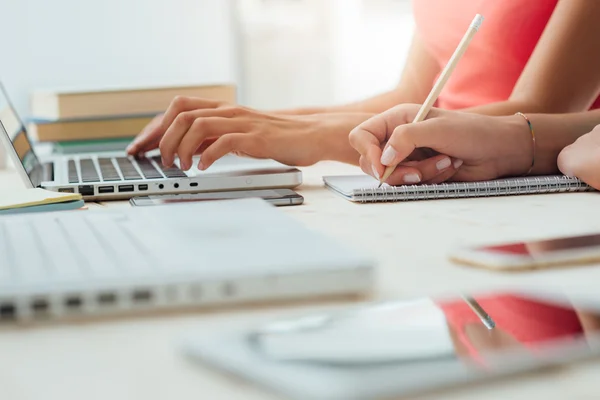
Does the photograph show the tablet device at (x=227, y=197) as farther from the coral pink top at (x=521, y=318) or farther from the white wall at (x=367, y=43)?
the white wall at (x=367, y=43)

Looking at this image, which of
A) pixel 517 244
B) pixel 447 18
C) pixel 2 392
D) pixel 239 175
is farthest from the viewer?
pixel 447 18

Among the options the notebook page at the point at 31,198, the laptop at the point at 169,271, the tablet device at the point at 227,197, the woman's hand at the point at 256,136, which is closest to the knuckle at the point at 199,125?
the woman's hand at the point at 256,136

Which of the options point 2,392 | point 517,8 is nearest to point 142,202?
point 2,392

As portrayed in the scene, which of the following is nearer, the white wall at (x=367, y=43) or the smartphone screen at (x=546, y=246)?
the smartphone screen at (x=546, y=246)

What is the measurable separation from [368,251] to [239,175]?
0.40m

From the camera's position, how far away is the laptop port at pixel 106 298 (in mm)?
439

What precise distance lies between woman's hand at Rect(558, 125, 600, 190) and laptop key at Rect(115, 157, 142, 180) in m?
0.49

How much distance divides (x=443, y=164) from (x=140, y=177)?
0.36 metres

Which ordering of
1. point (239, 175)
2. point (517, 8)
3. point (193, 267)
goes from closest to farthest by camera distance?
point (193, 267) < point (239, 175) < point (517, 8)

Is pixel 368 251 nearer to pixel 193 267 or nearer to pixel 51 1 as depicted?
pixel 193 267

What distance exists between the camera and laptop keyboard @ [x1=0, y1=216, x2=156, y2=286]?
0.45m

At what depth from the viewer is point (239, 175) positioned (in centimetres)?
99

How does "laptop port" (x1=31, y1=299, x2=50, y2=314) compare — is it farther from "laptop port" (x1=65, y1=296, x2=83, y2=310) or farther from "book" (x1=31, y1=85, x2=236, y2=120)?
"book" (x1=31, y1=85, x2=236, y2=120)

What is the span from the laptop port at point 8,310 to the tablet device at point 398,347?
115mm
